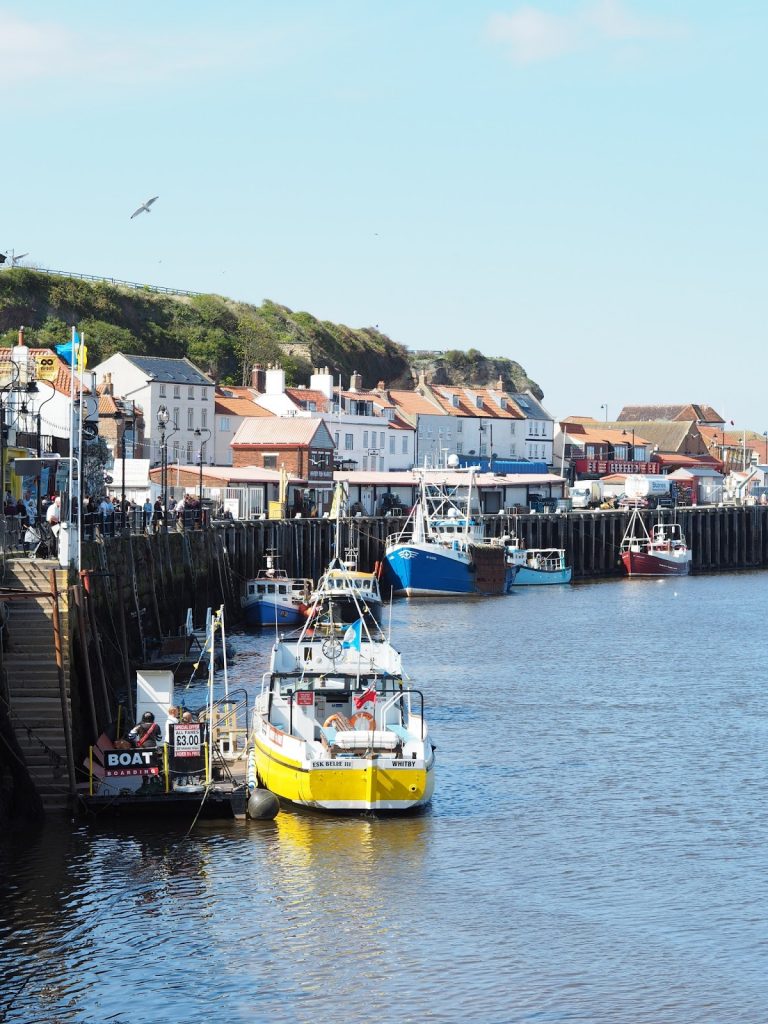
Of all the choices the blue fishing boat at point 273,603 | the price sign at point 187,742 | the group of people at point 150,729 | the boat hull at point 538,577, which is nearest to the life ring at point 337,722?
the group of people at point 150,729

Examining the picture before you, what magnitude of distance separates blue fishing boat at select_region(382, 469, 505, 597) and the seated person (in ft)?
185

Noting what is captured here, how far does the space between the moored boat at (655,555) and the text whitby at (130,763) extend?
8569 centimetres

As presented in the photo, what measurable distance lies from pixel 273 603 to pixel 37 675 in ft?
125

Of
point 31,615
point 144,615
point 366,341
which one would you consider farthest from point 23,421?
point 366,341

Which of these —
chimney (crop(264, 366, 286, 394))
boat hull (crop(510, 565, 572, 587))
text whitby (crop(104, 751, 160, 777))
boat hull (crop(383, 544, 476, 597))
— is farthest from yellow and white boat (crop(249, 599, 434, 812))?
chimney (crop(264, 366, 286, 394))

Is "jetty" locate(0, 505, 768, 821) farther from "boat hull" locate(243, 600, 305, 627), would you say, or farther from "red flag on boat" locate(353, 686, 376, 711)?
"red flag on boat" locate(353, 686, 376, 711)

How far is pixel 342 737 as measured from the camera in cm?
3288

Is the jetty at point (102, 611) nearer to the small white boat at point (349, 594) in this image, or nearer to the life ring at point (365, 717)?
the small white boat at point (349, 594)

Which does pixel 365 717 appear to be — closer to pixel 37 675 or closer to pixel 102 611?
pixel 37 675

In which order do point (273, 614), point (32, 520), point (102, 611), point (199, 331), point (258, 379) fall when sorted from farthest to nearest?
point (199, 331) → point (258, 379) → point (273, 614) → point (32, 520) → point (102, 611)

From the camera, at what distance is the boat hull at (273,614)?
69.8 metres

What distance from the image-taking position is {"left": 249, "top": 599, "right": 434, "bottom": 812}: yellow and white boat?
106 ft

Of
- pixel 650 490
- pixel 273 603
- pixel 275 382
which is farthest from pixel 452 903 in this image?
pixel 650 490

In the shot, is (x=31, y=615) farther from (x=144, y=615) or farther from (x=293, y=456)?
(x=293, y=456)
